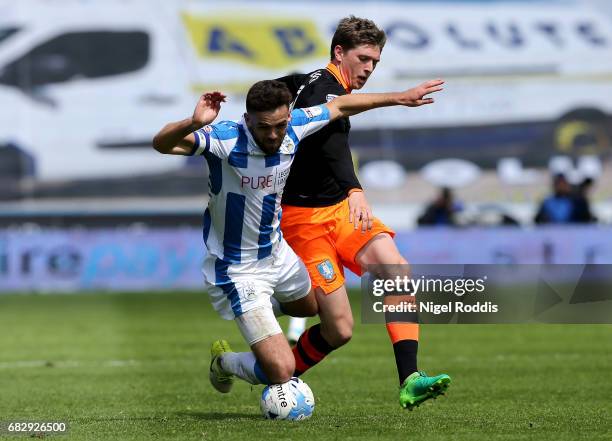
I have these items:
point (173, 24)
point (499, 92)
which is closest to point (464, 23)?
point (499, 92)

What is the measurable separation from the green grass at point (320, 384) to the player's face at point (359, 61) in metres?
2.14

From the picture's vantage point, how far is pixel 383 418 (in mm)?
7734

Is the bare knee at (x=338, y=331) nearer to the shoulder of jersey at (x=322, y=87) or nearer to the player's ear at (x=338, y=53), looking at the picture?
the shoulder of jersey at (x=322, y=87)

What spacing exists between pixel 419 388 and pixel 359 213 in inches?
45.1

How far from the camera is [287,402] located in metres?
7.60

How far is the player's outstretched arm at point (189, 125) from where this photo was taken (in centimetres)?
703

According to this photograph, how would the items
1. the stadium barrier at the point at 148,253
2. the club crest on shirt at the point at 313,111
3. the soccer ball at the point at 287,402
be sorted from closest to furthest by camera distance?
the soccer ball at the point at 287,402, the club crest on shirt at the point at 313,111, the stadium barrier at the point at 148,253

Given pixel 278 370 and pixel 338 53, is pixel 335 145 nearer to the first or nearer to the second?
pixel 338 53

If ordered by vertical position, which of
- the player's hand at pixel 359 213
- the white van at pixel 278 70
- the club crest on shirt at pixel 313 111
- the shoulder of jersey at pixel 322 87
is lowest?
the white van at pixel 278 70

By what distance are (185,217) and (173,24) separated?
13.0 ft

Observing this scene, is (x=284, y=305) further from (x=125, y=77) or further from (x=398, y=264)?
(x=125, y=77)

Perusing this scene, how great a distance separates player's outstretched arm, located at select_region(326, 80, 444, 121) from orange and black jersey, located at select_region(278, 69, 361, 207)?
28cm

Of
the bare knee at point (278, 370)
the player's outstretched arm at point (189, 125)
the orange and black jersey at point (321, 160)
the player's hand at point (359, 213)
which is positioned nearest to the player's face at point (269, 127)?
the player's outstretched arm at point (189, 125)

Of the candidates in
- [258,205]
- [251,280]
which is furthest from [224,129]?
[251,280]
